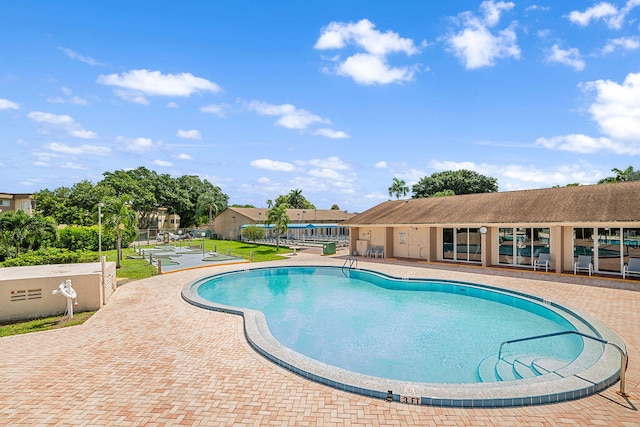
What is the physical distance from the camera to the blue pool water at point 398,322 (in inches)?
318

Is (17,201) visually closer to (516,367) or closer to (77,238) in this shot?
(77,238)

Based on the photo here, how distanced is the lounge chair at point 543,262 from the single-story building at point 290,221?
24.7m

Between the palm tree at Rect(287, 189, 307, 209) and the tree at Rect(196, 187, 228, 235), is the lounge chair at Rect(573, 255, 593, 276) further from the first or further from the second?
the palm tree at Rect(287, 189, 307, 209)

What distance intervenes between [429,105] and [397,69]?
225 inches

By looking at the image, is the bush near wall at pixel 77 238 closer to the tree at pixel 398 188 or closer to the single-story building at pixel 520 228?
the single-story building at pixel 520 228

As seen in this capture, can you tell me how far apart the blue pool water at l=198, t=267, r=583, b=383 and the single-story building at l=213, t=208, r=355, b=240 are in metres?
24.6

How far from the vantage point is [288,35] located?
17.1 m

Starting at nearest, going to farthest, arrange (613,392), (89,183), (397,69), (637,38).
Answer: (613,392) < (637,38) < (397,69) < (89,183)

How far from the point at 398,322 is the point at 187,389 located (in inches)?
289

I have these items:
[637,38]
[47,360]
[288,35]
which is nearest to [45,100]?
[288,35]

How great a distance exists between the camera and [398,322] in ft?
36.5

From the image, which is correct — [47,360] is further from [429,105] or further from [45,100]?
[429,105]

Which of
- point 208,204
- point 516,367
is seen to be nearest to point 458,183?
point 208,204

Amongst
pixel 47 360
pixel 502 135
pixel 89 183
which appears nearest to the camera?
pixel 47 360
